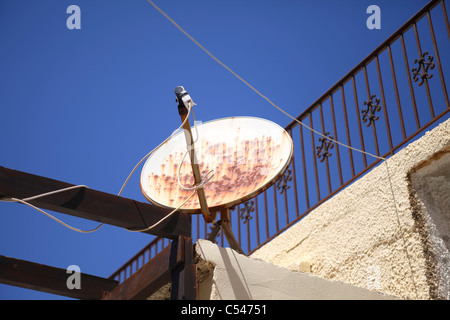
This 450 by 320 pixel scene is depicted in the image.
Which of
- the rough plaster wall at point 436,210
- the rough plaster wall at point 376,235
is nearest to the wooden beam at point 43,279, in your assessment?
the rough plaster wall at point 376,235

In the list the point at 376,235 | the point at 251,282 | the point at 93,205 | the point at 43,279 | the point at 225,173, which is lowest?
the point at 251,282

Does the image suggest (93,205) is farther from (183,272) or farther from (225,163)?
(225,163)

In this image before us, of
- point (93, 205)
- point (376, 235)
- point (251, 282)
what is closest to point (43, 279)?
point (93, 205)

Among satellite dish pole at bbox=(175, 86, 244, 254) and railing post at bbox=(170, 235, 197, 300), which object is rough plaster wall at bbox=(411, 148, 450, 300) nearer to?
satellite dish pole at bbox=(175, 86, 244, 254)

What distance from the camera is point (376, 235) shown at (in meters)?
3.86

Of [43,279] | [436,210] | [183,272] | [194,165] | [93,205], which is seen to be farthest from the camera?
[436,210]

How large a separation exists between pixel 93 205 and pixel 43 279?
2.38 ft

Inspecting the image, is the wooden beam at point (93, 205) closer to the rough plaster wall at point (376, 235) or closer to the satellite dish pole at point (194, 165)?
the satellite dish pole at point (194, 165)

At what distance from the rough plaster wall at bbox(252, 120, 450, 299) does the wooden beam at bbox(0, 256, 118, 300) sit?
61.2 inches

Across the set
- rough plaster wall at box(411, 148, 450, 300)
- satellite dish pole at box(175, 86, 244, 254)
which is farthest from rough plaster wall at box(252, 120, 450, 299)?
satellite dish pole at box(175, 86, 244, 254)

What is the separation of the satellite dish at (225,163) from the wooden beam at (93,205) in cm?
40

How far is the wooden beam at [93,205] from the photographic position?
107 inches

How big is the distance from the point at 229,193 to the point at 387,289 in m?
1.11

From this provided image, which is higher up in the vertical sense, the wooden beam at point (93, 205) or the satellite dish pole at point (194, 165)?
the satellite dish pole at point (194, 165)
